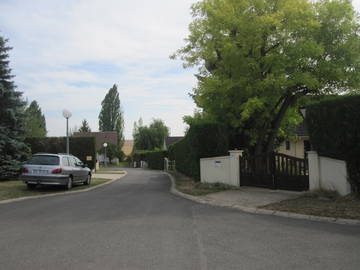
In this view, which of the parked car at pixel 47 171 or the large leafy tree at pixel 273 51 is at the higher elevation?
the large leafy tree at pixel 273 51

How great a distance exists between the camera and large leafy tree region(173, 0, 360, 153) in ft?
45.4

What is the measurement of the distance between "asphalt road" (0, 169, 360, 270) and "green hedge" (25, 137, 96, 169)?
17.3 metres

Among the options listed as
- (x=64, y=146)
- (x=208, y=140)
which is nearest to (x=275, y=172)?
(x=208, y=140)

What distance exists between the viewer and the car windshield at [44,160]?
13453 mm

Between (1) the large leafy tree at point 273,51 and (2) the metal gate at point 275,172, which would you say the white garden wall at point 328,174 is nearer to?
(2) the metal gate at point 275,172

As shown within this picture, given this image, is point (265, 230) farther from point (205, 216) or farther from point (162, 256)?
point (162, 256)

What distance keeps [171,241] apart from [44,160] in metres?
9.71

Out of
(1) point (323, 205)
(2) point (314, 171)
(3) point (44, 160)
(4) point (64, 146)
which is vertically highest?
(4) point (64, 146)

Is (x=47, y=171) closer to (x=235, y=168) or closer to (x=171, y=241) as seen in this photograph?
(x=235, y=168)

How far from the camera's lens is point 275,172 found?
12.3 m

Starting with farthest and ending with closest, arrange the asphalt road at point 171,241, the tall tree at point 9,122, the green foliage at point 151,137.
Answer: the green foliage at point 151,137 < the tall tree at point 9,122 < the asphalt road at point 171,241

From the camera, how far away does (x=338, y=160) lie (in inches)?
368

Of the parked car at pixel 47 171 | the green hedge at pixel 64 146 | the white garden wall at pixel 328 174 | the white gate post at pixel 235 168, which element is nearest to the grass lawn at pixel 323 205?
the white garden wall at pixel 328 174

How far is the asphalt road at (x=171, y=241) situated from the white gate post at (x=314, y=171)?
3398mm
